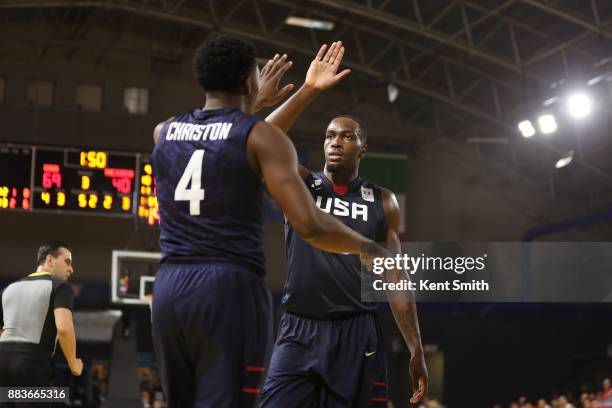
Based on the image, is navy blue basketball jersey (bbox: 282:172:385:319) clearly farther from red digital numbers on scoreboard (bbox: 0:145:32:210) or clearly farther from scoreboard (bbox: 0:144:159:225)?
red digital numbers on scoreboard (bbox: 0:145:32:210)

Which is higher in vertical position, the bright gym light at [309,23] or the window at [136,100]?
the bright gym light at [309,23]

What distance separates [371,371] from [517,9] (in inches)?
644

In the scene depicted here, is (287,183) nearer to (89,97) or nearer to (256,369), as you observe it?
(256,369)

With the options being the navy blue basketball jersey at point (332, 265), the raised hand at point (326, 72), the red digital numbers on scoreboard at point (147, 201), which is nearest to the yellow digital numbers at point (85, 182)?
the red digital numbers on scoreboard at point (147, 201)

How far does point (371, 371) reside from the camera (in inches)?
215

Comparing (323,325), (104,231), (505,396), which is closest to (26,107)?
(104,231)

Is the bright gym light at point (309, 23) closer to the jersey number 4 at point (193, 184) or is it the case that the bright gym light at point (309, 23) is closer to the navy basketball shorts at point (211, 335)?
the jersey number 4 at point (193, 184)

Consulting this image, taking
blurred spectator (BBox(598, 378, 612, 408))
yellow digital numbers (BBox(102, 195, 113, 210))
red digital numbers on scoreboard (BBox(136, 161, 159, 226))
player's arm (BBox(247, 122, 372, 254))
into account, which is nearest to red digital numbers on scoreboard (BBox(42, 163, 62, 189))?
yellow digital numbers (BBox(102, 195, 113, 210))

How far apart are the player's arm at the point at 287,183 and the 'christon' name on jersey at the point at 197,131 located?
0.12m

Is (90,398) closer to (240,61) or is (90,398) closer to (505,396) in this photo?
(505,396)

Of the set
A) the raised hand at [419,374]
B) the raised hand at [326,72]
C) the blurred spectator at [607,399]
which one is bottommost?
the raised hand at [419,374]

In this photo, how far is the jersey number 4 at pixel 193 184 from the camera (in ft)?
11.6

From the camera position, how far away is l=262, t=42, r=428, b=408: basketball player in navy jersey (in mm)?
5352

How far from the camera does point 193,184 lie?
3.56 meters
